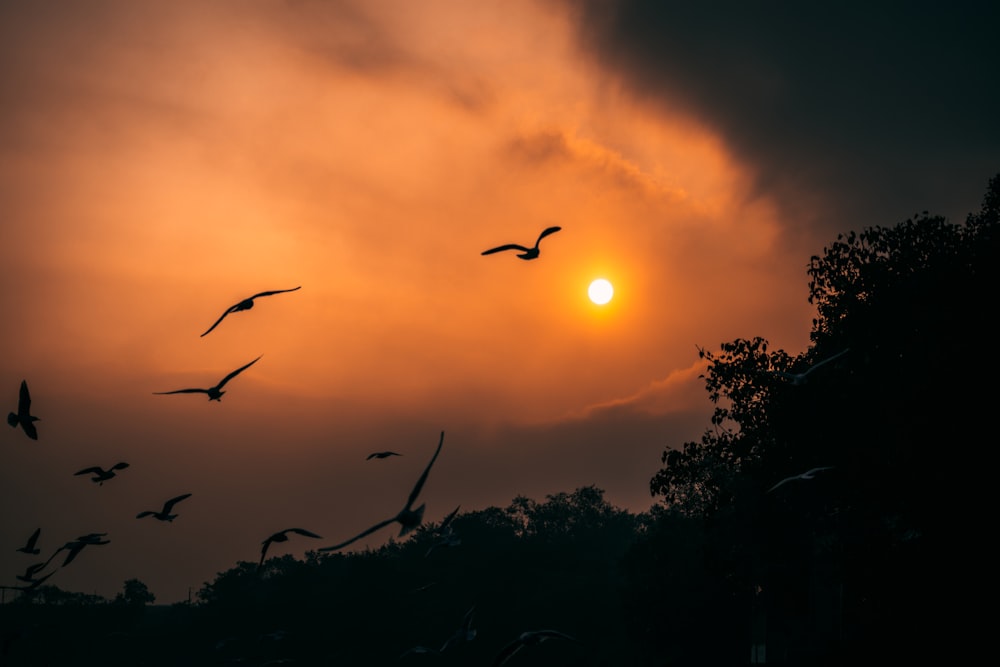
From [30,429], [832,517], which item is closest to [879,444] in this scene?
[832,517]

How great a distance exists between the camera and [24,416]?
2239 cm

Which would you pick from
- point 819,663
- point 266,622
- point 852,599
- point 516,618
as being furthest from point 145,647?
point 852,599

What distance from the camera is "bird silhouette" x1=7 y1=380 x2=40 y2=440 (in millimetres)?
22188

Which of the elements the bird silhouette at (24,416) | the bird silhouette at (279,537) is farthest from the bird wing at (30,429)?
the bird silhouette at (279,537)

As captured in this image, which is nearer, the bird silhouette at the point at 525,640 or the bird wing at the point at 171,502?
the bird silhouette at the point at 525,640

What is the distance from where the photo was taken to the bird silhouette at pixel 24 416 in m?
22.2

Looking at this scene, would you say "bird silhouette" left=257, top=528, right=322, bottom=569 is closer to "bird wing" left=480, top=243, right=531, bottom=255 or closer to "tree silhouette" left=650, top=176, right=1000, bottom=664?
"bird wing" left=480, top=243, right=531, bottom=255

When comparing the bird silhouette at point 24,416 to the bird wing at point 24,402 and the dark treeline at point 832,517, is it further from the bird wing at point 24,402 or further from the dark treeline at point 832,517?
the dark treeline at point 832,517

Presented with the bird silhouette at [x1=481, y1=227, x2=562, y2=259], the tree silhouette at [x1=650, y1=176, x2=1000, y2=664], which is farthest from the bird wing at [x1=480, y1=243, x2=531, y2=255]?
the tree silhouette at [x1=650, y1=176, x2=1000, y2=664]

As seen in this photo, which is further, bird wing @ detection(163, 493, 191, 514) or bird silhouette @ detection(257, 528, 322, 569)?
bird wing @ detection(163, 493, 191, 514)

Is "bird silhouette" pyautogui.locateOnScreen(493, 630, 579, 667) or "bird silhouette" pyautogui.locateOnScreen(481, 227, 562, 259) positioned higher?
"bird silhouette" pyautogui.locateOnScreen(481, 227, 562, 259)

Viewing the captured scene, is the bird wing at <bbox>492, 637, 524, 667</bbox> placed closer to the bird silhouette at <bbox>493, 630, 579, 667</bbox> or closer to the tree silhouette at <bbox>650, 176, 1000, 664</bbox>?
the bird silhouette at <bbox>493, 630, 579, 667</bbox>

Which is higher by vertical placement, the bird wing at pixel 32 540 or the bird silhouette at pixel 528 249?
the bird silhouette at pixel 528 249

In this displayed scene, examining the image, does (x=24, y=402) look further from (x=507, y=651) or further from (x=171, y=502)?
(x=507, y=651)
